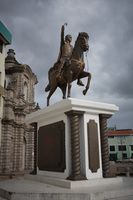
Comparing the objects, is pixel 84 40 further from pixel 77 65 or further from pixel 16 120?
pixel 16 120

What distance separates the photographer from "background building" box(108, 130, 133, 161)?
46094 millimetres

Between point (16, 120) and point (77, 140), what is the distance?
18.9 meters

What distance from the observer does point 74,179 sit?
5.51m

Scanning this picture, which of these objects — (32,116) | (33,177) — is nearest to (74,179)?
(33,177)

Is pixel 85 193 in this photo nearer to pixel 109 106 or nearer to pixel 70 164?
pixel 70 164

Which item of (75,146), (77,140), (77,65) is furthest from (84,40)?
(75,146)

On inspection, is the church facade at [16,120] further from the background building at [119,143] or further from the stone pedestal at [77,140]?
the background building at [119,143]

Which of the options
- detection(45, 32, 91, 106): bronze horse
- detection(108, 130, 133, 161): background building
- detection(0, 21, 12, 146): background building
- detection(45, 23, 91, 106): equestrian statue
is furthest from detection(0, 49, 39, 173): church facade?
detection(108, 130, 133, 161): background building

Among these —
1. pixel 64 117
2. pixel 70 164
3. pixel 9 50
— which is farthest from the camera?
pixel 9 50

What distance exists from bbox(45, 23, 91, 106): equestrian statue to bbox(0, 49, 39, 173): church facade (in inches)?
558

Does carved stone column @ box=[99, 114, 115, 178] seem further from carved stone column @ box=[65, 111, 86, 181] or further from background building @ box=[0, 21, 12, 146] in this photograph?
background building @ box=[0, 21, 12, 146]

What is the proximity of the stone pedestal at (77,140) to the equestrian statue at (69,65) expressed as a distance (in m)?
1.00

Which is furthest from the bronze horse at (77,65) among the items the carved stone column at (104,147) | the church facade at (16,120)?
the church facade at (16,120)

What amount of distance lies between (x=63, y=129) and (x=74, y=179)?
157 centimetres
